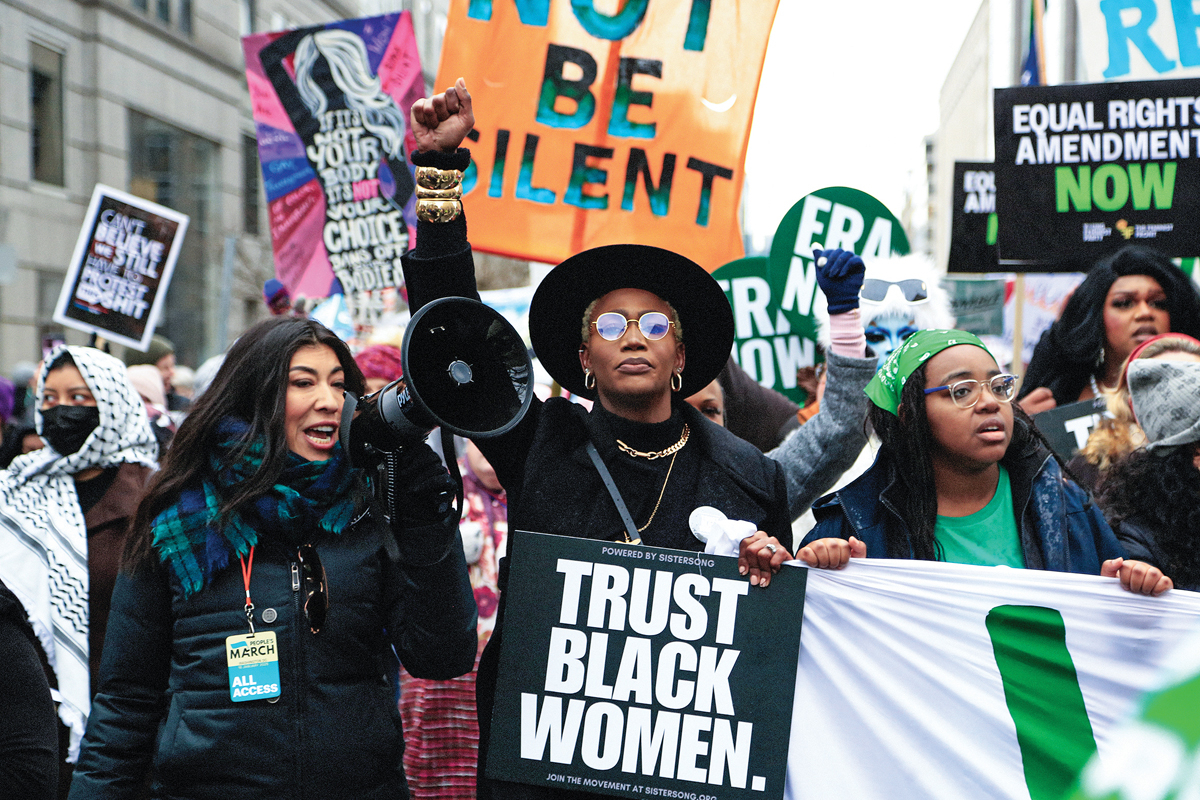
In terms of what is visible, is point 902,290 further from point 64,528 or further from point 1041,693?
point 64,528

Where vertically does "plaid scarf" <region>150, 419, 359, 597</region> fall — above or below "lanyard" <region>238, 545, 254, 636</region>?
above

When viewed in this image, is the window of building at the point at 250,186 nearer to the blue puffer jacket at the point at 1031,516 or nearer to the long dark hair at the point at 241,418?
the long dark hair at the point at 241,418

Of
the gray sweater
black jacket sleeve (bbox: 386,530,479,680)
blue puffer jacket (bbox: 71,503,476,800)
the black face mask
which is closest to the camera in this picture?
blue puffer jacket (bbox: 71,503,476,800)

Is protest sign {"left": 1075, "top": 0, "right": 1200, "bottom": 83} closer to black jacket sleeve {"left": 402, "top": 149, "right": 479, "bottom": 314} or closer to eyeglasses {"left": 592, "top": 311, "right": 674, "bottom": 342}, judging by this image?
eyeglasses {"left": 592, "top": 311, "right": 674, "bottom": 342}

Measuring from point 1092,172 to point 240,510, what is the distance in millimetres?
3961

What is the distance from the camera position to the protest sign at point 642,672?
8.04 ft

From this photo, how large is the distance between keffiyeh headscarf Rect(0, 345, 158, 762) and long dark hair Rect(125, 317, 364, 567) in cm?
89

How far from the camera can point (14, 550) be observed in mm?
3402

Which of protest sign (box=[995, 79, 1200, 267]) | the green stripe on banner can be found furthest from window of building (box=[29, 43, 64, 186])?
the green stripe on banner

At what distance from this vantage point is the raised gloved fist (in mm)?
3162

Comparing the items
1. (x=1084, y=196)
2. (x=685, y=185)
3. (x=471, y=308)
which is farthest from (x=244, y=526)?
(x=1084, y=196)

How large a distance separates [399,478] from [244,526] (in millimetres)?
393

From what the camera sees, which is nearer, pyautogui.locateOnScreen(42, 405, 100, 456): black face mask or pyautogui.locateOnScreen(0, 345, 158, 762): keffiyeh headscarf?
pyautogui.locateOnScreen(0, 345, 158, 762): keffiyeh headscarf

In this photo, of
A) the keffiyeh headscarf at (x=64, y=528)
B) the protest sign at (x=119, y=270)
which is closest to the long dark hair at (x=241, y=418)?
the keffiyeh headscarf at (x=64, y=528)
